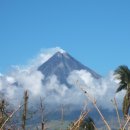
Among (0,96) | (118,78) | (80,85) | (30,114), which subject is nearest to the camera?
(80,85)

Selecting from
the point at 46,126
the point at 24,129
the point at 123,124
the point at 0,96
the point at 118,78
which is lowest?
the point at 123,124

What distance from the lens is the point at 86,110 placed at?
4.57 metres

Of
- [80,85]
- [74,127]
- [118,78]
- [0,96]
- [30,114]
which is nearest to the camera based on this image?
[74,127]

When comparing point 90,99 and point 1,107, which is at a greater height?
point 1,107

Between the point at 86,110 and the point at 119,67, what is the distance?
59217 millimetres

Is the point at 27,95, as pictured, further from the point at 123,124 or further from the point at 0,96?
the point at 123,124

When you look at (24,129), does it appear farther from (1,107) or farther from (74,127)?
(74,127)

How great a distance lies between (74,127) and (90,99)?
1.01ft

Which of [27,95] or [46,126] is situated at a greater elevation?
[27,95]

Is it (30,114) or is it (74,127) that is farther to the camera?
(30,114)

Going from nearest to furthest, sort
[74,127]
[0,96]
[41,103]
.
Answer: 1. [74,127]
2. [41,103]
3. [0,96]

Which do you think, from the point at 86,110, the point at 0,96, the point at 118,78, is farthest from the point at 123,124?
the point at 118,78

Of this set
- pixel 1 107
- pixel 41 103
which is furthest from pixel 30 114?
pixel 41 103

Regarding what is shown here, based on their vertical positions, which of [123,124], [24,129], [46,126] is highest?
[24,129]
